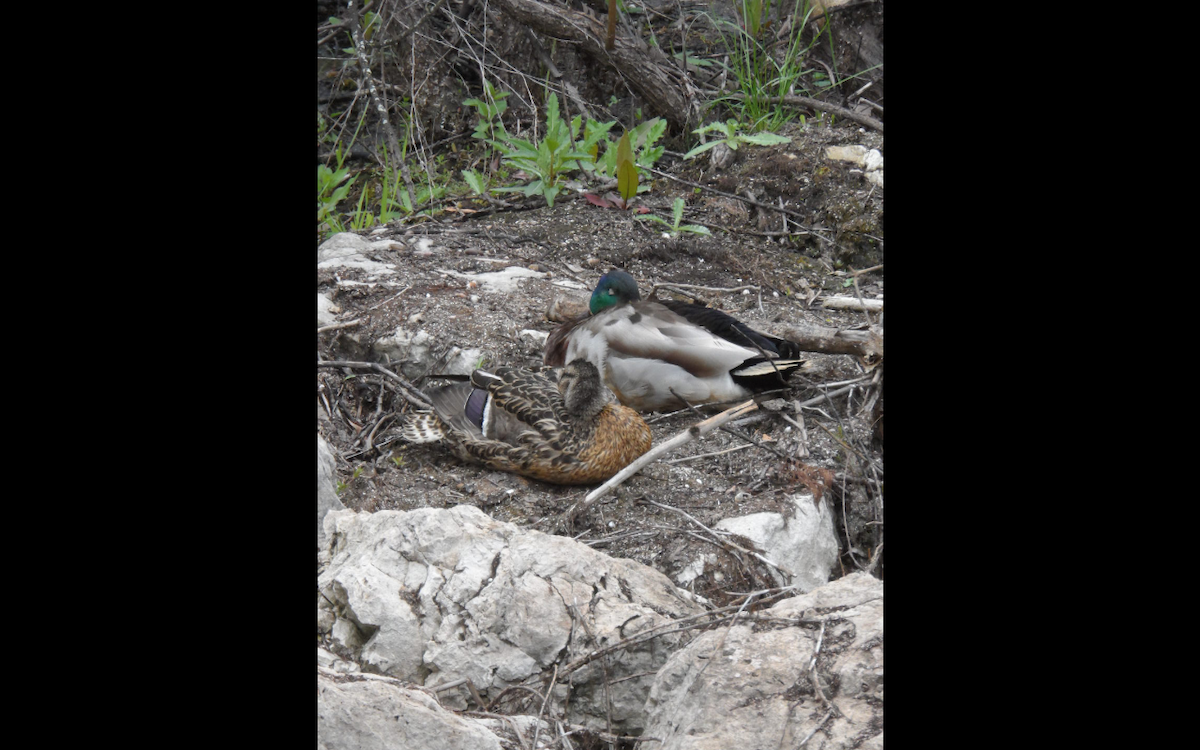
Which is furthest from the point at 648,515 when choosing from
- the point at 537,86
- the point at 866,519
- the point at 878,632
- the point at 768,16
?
the point at 537,86

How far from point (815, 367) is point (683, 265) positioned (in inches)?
28.6

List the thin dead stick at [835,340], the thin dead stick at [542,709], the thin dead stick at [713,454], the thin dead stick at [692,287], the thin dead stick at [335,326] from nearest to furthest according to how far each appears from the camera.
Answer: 1. the thin dead stick at [542,709]
2. the thin dead stick at [713,454]
3. the thin dead stick at [835,340]
4. the thin dead stick at [335,326]
5. the thin dead stick at [692,287]

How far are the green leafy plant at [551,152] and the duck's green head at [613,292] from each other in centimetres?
71

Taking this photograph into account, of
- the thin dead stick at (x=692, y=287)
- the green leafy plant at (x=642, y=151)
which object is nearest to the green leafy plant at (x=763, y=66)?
the green leafy plant at (x=642, y=151)

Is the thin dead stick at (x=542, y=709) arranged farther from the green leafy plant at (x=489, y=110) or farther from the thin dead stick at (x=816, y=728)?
the green leafy plant at (x=489, y=110)

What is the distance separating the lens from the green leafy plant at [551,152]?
331 centimetres

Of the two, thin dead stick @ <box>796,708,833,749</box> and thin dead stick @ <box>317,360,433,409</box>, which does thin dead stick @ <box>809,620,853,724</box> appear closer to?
thin dead stick @ <box>796,708,833,749</box>

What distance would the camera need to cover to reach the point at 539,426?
236cm

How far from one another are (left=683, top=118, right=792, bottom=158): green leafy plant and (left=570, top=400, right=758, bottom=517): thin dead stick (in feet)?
3.92

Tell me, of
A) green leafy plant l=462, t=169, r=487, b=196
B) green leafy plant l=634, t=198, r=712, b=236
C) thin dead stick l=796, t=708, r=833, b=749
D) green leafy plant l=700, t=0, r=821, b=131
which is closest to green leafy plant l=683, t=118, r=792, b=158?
green leafy plant l=700, t=0, r=821, b=131

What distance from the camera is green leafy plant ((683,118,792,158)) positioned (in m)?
3.27

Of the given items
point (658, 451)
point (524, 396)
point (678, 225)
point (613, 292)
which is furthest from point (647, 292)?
point (658, 451)

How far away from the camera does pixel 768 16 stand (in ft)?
10.4

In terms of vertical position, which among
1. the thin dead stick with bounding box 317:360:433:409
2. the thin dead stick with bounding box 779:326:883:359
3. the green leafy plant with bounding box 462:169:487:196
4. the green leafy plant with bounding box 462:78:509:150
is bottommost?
the thin dead stick with bounding box 317:360:433:409
